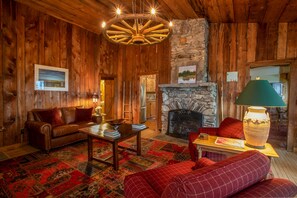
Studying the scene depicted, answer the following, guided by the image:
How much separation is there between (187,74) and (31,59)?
13.8ft

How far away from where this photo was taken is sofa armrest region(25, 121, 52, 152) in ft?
10.5

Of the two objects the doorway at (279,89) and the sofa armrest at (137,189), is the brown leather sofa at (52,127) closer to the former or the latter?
the sofa armrest at (137,189)

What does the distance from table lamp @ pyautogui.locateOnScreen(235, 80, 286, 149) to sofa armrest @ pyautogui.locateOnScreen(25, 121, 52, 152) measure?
11.6 feet

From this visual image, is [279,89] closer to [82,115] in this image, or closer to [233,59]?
[233,59]

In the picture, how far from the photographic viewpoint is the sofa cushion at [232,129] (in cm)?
234

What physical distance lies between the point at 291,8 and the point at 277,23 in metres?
0.81

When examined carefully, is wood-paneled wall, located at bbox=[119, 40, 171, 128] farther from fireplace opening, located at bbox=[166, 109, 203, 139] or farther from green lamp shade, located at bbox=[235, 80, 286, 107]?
green lamp shade, located at bbox=[235, 80, 286, 107]

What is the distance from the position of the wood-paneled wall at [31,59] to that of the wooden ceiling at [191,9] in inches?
14.5

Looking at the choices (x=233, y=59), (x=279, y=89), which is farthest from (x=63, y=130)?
(x=279, y=89)

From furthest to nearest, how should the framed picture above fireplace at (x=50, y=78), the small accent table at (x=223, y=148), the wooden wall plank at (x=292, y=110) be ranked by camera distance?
the framed picture above fireplace at (x=50, y=78), the wooden wall plank at (x=292, y=110), the small accent table at (x=223, y=148)

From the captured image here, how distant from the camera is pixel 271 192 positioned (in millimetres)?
874

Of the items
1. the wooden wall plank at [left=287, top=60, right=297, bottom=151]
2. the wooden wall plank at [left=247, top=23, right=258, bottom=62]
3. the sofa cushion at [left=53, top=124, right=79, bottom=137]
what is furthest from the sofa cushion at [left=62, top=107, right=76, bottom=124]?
the wooden wall plank at [left=287, top=60, right=297, bottom=151]

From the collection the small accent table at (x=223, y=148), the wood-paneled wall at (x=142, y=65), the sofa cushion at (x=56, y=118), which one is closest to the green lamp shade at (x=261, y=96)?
the small accent table at (x=223, y=148)

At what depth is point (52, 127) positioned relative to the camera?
136 inches
